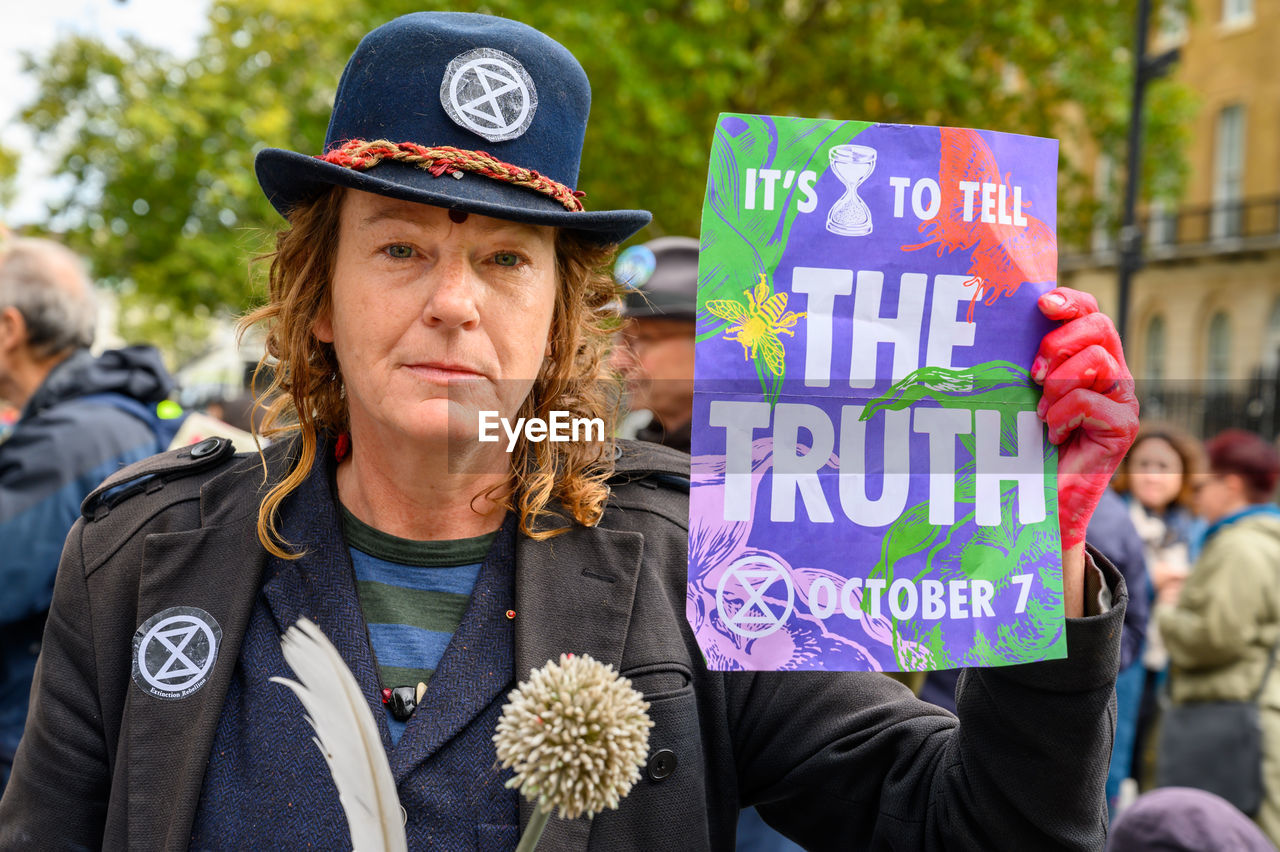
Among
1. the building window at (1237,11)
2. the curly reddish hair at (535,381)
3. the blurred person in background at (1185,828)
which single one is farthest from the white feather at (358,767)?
the building window at (1237,11)

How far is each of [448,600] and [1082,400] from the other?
0.99m

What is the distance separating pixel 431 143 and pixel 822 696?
3.40 ft

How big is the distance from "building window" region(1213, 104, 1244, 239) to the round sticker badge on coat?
30420 millimetres

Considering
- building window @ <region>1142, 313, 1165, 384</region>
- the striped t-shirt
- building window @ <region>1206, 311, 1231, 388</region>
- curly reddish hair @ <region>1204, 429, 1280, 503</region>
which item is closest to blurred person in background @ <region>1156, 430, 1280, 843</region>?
curly reddish hair @ <region>1204, 429, 1280, 503</region>

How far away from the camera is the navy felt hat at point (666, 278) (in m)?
3.77

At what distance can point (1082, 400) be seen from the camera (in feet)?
4.62

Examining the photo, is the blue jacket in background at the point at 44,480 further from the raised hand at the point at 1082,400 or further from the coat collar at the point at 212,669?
the raised hand at the point at 1082,400

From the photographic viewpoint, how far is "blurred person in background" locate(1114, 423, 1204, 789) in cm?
600

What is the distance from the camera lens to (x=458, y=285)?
164cm

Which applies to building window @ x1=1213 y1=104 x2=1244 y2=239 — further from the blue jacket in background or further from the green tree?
the blue jacket in background

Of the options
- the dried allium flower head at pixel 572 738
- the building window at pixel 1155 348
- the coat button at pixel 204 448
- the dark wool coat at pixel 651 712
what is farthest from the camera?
the building window at pixel 1155 348

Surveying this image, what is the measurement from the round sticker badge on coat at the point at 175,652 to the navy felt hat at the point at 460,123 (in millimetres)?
702

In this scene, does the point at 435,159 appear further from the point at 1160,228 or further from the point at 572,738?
the point at 1160,228

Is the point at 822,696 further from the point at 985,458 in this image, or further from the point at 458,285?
the point at 458,285
